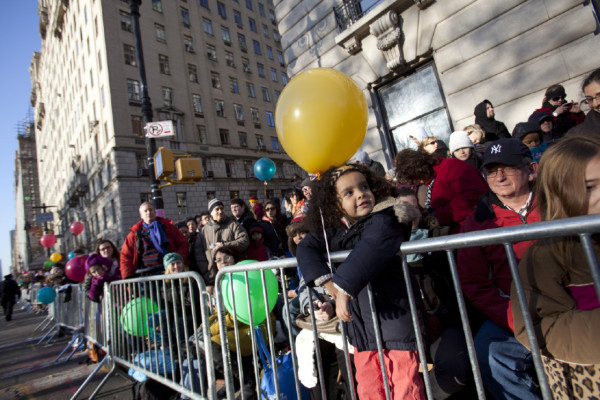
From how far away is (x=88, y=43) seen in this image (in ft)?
87.6

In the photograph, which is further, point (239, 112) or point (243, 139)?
point (239, 112)

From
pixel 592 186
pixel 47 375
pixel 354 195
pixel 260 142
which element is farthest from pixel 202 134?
pixel 592 186

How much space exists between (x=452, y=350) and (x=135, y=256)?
441cm

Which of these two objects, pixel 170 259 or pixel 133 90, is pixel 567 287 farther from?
pixel 133 90

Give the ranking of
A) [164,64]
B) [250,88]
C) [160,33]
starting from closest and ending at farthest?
1. [164,64]
2. [160,33]
3. [250,88]

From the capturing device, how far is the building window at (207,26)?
104 feet

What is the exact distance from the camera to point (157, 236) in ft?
15.5

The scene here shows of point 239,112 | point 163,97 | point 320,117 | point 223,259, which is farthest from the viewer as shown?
point 239,112

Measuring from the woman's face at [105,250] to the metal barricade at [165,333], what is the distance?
49.4 inches

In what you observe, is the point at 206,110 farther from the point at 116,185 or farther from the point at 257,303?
the point at 257,303

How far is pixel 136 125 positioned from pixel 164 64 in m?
6.90

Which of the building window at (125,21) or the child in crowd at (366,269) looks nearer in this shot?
the child in crowd at (366,269)

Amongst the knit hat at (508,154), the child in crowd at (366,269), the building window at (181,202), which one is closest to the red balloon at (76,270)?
the child in crowd at (366,269)

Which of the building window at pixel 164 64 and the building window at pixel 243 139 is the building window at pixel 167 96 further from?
the building window at pixel 243 139
